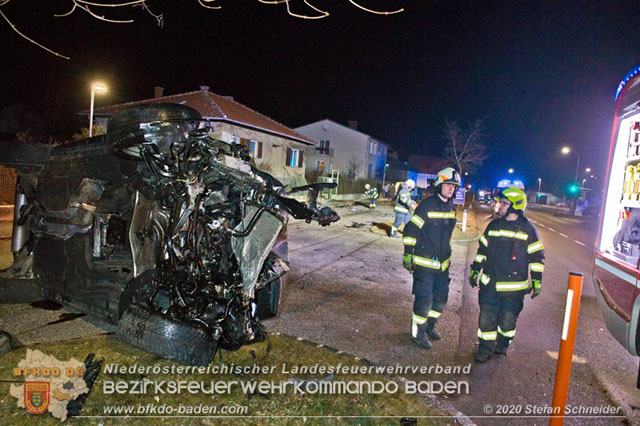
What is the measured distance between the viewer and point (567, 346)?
254cm

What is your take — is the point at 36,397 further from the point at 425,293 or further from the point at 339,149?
the point at 339,149

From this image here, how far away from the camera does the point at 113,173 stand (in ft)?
12.4

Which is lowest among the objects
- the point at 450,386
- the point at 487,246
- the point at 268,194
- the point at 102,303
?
the point at 450,386

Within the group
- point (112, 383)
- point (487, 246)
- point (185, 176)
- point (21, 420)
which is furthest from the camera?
point (487, 246)

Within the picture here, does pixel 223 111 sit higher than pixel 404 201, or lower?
higher

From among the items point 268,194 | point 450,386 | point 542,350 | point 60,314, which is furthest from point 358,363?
point 60,314

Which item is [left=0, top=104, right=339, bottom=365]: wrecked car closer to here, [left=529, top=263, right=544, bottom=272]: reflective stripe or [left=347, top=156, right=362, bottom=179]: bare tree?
[left=529, top=263, right=544, bottom=272]: reflective stripe

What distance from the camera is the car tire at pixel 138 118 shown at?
322 cm

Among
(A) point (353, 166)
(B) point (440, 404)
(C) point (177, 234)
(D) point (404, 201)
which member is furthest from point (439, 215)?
(A) point (353, 166)

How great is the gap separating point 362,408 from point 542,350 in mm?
2779

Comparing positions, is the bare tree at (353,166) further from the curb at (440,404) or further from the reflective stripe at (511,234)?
the curb at (440,404)

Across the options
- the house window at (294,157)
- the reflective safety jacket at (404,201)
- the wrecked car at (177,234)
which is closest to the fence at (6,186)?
the wrecked car at (177,234)

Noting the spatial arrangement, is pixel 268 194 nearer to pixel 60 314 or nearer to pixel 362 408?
pixel 362 408

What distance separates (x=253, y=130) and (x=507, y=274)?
72.3ft
